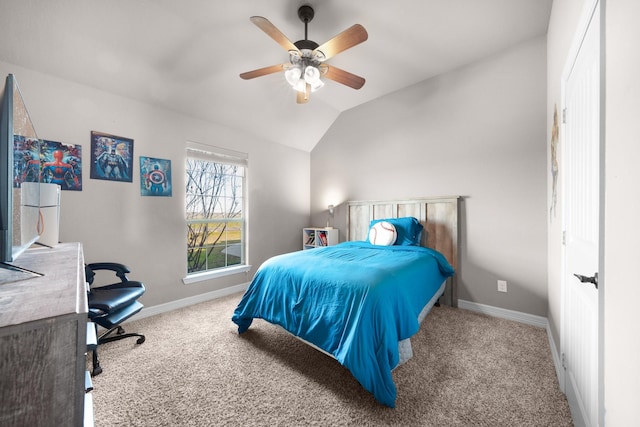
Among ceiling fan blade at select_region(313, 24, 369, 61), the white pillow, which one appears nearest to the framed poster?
ceiling fan blade at select_region(313, 24, 369, 61)

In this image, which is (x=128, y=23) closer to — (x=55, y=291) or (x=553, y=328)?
(x=55, y=291)

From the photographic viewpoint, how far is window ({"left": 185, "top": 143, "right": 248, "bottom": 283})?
3.35 meters

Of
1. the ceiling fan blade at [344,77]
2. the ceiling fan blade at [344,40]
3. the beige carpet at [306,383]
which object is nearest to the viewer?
the beige carpet at [306,383]

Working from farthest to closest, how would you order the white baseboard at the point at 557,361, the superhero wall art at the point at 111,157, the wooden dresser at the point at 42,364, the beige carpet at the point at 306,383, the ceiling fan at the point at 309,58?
the superhero wall art at the point at 111,157 → the ceiling fan at the point at 309,58 → the white baseboard at the point at 557,361 → the beige carpet at the point at 306,383 → the wooden dresser at the point at 42,364

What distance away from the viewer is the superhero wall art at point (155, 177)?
2.80 meters

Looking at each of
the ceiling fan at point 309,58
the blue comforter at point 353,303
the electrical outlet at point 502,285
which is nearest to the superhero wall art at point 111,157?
the ceiling fan at point 309,58

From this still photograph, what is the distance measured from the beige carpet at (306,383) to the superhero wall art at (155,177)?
1.47m

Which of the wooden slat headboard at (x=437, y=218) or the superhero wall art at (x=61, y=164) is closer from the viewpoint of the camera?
the superhero wall art at (x=61, y=164)

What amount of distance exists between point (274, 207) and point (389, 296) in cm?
282

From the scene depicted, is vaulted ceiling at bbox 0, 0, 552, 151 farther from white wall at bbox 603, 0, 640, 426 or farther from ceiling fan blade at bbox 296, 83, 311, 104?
white wall at bbox 603, 0, 640, 426

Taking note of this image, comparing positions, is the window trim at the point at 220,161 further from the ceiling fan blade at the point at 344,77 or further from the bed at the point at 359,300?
the ceiling fan blade at the point at 344,77

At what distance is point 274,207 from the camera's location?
414 cm

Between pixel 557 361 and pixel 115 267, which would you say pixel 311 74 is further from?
pixel 557 361

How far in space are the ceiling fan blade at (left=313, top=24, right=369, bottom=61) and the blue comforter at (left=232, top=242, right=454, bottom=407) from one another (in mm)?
1686
